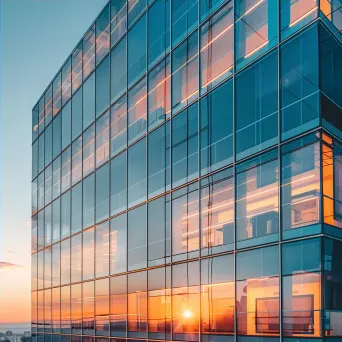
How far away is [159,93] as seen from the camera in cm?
2150

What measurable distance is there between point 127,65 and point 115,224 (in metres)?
7.93

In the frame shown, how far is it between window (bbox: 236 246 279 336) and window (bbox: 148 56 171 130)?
789 centimetres

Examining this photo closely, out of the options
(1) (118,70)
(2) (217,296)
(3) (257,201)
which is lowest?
(2) (217,296)

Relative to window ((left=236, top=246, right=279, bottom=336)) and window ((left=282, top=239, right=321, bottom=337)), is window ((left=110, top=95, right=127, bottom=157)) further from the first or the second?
window ((left=282, top=239, right=321, bottom=337))

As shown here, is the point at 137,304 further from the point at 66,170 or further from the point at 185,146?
the point at 66,170

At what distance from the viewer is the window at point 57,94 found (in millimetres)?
32875

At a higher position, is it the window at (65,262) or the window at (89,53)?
the window at (89,53)

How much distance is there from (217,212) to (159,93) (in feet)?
22.8

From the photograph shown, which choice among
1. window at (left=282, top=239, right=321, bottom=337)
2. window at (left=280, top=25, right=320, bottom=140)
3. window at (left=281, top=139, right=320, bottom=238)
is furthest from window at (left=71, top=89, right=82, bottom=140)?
window at (left=282, top=239, right=321, bottom=337)

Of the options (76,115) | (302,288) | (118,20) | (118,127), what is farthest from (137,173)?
(302,288)

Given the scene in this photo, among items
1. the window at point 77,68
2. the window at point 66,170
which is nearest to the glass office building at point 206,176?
the window at point 77,68

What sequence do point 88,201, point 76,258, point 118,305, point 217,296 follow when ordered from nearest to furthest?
point 217,296 < point 118,305 < point 88,201 < point 76,258

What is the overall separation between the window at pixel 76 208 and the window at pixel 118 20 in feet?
28.5

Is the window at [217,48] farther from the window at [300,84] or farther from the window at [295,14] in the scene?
the window at [300,84]
